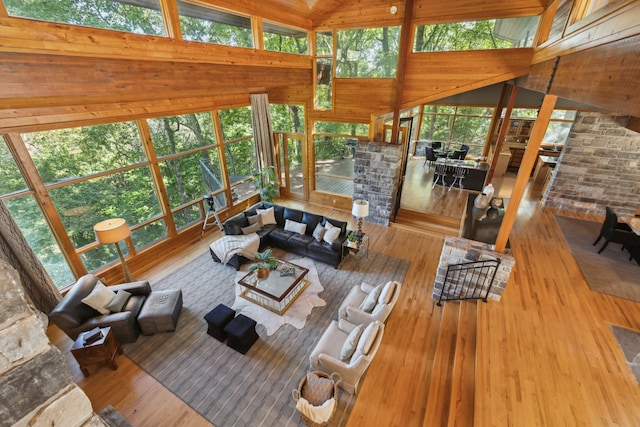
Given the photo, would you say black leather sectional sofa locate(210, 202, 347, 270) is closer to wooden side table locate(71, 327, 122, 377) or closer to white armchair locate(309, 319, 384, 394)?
white armchair locate(309, 319, 384, 394)

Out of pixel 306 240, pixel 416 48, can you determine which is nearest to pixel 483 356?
pixel 306 240

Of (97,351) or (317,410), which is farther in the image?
(97,351)

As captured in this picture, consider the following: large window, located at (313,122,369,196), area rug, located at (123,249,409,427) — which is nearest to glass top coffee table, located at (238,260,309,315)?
area rug, located at (123,249,409,427)

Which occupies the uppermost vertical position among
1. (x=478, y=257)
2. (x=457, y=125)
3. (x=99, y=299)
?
(x=457, y=125)

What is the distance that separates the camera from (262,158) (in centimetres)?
743

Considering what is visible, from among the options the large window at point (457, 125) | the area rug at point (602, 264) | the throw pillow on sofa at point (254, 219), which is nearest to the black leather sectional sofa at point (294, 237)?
the throw pillow on sofa at point (254, 219)

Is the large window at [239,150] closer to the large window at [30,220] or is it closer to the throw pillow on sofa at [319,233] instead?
the throw pillow on sofa at [319,233]

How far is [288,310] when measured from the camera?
4.48 meters

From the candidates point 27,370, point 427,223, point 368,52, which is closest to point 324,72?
point 368,52

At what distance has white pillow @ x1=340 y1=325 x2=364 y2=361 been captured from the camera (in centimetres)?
329

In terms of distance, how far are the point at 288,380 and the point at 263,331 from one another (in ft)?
2.83

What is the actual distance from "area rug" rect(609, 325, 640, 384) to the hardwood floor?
72mm

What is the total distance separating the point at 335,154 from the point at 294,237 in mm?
3037

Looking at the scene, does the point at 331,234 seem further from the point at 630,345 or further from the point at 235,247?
the point at 630,345
